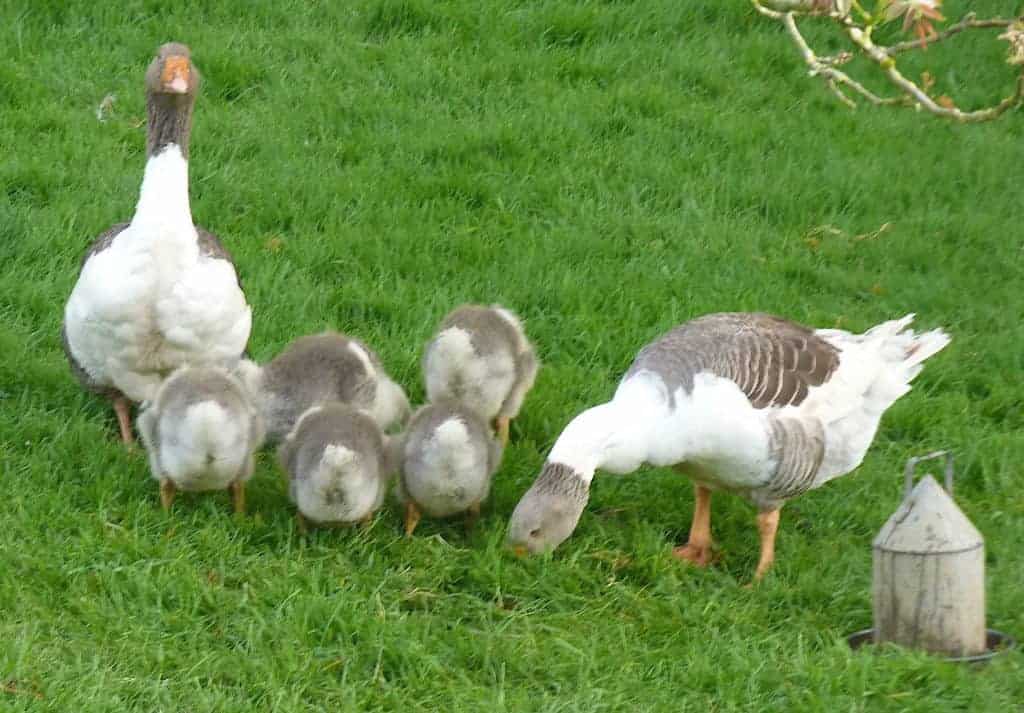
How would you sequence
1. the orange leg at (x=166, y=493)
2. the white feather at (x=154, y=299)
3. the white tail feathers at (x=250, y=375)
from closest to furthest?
1. the orange leg at (x=166, y=493)
2. the white feather at (x=154, y=299)
3. the white tail feathers at (x=250, y=375)

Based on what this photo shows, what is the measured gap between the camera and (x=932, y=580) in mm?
5445

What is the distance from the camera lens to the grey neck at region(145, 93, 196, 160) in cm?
686

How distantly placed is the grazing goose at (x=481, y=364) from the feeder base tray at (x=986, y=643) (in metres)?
1.89

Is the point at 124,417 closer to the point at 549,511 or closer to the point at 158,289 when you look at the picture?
the point at 158,289

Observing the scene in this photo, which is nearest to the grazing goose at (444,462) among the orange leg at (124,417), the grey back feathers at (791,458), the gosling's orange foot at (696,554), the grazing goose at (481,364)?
the grazing goose at (481,364)

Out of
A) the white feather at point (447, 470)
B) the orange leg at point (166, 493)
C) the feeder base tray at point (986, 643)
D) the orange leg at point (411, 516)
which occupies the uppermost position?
the white feather at point (447, 470)

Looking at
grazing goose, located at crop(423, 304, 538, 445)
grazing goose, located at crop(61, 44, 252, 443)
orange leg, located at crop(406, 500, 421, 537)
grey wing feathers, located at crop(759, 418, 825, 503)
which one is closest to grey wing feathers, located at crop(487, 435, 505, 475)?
grazing goose, located at crop(423, 304, 538, 445)

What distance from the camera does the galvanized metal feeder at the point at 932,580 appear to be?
17.9ft

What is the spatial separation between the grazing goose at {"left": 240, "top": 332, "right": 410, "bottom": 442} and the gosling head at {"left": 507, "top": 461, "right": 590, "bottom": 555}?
103cm

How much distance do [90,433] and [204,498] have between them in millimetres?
763

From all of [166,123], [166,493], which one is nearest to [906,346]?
[166,493]

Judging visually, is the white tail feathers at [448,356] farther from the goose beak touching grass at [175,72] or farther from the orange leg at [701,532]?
the goose beak touching grass at [175,72]

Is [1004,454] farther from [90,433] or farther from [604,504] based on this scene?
[90,433]

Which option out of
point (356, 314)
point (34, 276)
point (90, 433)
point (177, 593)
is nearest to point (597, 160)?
point (356, 314)
